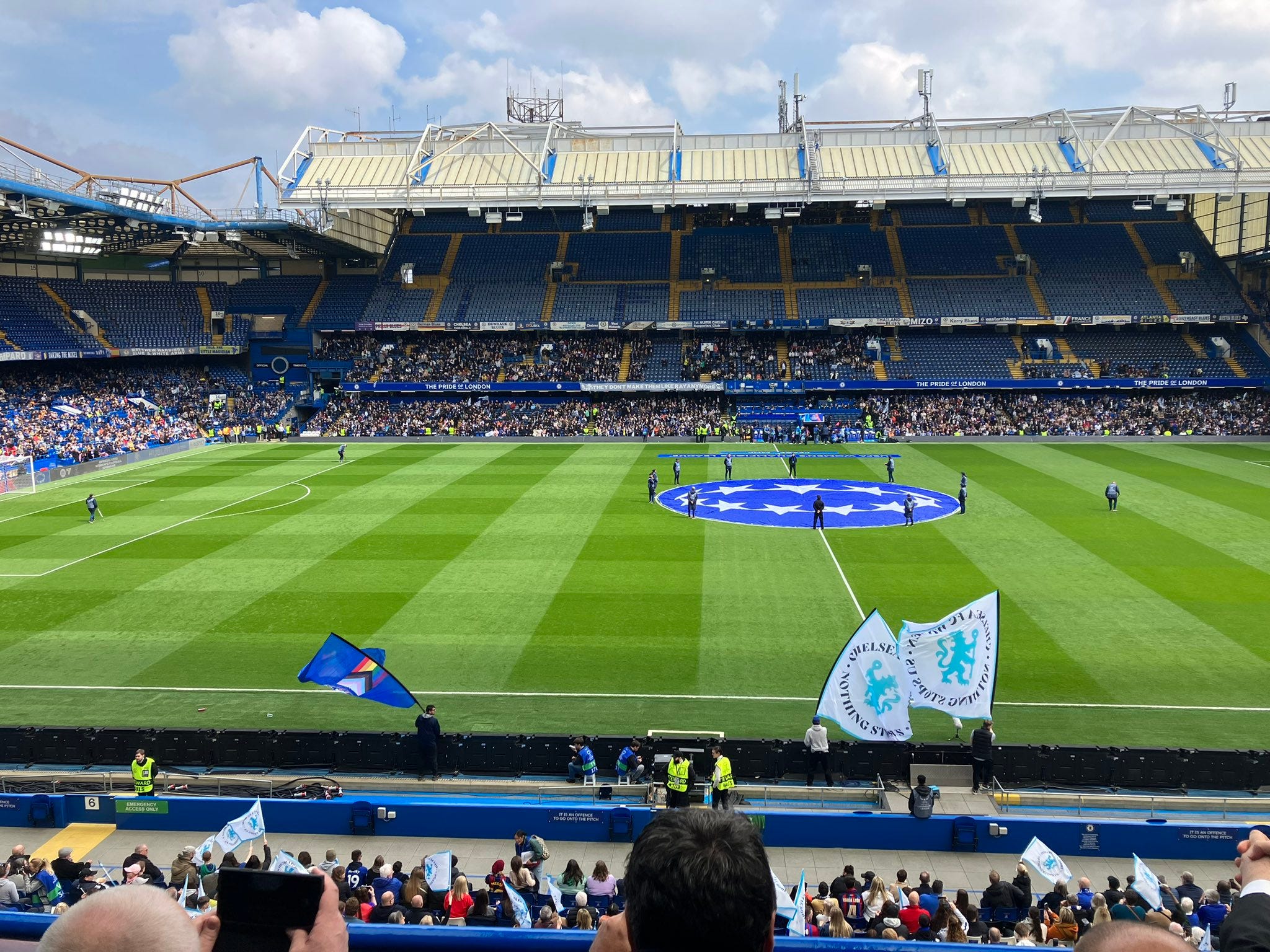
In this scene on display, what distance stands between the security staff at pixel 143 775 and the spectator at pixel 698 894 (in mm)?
15882

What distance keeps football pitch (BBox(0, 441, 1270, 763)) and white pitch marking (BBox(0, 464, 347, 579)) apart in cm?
19

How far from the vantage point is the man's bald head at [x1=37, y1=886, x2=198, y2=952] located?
87.7 inches

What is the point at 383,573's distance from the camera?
30484 mm

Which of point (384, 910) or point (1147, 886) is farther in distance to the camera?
point (1147, 886)

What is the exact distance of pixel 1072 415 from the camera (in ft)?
213

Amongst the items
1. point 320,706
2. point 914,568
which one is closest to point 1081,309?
point 914,568

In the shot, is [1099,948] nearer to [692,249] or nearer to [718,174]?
[718,174]

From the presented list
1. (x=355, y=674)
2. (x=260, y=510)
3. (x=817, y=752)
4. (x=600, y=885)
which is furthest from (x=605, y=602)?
(x=260, y=510)

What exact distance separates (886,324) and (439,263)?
3672 centimetres

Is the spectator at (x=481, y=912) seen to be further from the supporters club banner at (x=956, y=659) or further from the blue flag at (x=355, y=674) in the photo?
the supporters club banner at (x=956, y=659)

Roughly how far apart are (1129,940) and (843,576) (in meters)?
27.9

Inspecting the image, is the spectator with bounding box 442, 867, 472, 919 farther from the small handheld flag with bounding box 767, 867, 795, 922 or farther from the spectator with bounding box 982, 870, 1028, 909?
the spectator with bounding box 982, 870, 1028, 909

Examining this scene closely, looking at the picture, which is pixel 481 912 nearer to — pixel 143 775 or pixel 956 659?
pixel 143 775

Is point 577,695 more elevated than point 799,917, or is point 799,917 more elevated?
point 577,695
